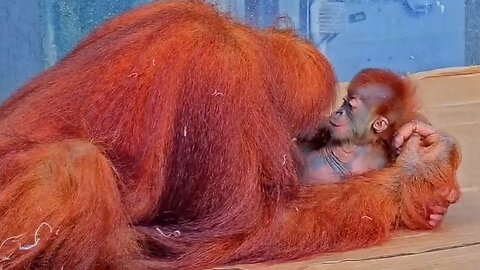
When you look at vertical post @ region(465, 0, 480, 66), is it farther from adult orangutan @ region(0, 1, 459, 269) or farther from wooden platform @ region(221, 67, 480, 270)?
adult orangutan @ region(0, 1, 459, 269)

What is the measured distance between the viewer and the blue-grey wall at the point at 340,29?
1.99 metres

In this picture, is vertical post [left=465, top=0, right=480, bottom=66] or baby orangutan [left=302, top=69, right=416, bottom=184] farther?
vertical post [left=465, top=0, right=480, bottom=66]

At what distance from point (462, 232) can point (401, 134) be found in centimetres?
14

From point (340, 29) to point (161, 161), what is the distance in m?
1.31

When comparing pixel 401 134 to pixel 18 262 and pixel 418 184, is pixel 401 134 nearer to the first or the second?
pixel 418 184

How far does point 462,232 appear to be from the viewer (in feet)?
3.84

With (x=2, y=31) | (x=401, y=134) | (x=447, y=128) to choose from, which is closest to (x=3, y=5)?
(x=2, y=31)

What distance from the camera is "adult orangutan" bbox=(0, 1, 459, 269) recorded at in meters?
0.90

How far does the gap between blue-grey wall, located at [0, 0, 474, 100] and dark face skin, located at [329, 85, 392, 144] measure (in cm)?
77

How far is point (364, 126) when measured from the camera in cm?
123

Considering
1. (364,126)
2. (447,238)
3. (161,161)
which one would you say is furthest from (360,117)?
(161,161)

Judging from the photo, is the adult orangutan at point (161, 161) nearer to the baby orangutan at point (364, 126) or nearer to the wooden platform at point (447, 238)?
the wooden platform at point (447, 238)

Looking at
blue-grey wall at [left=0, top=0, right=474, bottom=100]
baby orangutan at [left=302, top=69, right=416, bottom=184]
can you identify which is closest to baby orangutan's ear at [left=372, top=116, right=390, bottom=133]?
baby orangutan at [left=302, top=69, right=416, bottom=184]

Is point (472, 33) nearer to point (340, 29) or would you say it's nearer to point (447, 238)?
point (340, 29)
